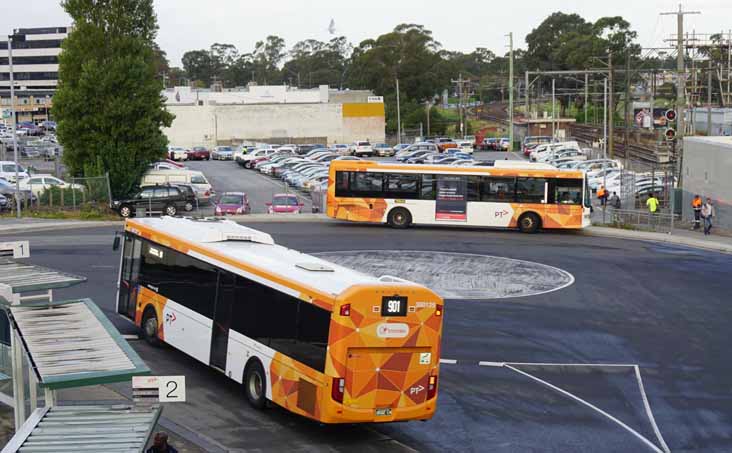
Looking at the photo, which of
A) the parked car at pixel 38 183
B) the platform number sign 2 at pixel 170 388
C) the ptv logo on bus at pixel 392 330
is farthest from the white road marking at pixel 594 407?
the parked car at pixel 38 183

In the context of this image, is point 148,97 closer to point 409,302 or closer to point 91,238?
point 91,238

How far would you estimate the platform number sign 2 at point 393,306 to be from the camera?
48.4ft

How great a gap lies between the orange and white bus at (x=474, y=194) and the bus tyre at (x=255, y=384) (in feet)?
80.2

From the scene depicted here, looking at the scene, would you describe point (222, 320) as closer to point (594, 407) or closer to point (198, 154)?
point (594, 407)

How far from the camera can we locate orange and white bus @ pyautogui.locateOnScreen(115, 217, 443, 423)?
14.8 m

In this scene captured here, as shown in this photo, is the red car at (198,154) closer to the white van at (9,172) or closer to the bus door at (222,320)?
the white van at (9,172)

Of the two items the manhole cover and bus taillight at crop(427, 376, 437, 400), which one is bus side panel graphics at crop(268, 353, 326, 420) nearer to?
bus taillight at crop(427, 376, 437, 400)

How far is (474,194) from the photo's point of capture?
40844 mm

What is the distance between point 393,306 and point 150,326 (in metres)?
7.82

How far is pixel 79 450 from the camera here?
31.4 ft

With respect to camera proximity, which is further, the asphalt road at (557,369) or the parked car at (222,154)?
the parked car at (222,154)

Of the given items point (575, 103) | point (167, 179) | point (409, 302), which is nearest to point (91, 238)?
point (167, 179)

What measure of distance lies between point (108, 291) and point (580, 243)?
1924 cm

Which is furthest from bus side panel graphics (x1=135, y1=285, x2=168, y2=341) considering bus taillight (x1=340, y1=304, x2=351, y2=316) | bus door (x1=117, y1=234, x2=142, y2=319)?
bus taillight (x1=340, y1=304, x2=351, y2=316)
